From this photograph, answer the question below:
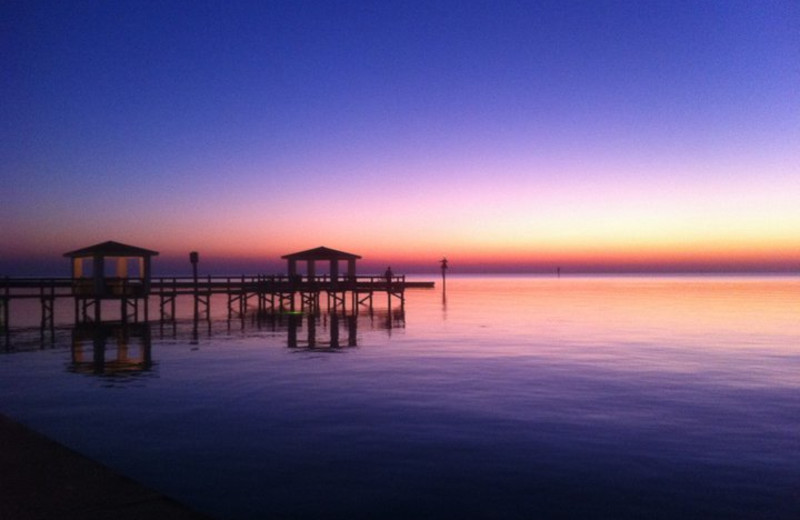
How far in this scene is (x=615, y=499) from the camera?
9086 mm

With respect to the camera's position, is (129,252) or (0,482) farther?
(129,252)

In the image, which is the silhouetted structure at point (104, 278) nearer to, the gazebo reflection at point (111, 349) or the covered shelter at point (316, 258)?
the gazebo reflection at point (111, 349)

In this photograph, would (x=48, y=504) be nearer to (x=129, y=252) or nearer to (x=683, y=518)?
(x=683, y=518)

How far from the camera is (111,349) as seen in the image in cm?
2558

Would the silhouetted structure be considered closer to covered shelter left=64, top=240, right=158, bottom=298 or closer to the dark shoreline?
covered shelter left=64, top=240, right=158, bottom=298

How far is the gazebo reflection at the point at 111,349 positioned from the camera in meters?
20.6

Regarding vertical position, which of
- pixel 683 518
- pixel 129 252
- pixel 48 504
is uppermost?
pixel 129 252

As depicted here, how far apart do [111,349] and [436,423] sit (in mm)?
17506

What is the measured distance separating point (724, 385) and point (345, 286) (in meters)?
36.0

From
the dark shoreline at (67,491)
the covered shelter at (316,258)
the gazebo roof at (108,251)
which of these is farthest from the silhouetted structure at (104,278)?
the dark shoreline at (67,491)

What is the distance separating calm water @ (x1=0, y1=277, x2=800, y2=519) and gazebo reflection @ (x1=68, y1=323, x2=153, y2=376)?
21cm

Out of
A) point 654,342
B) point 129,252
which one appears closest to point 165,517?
point 654,342

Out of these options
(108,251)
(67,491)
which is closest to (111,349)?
(108,251)

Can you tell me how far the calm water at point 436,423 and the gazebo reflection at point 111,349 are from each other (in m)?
0.21
